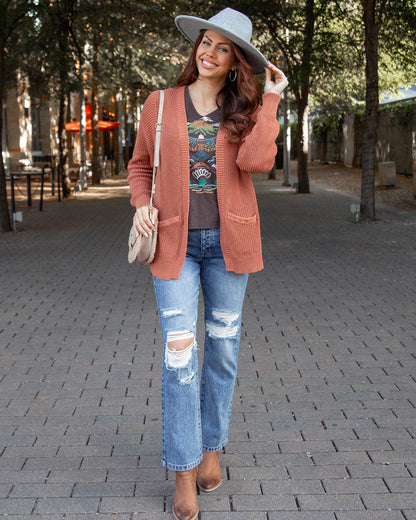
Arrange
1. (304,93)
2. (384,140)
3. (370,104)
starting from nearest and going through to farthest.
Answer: (370,104)
(304,93)
(384,140)

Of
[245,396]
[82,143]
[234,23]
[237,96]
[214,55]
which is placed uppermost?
[82,143]

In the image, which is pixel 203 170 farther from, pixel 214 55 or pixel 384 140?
pixel 384 140

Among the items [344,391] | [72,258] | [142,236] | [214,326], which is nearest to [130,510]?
[214,326]

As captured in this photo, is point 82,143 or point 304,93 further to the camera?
point 82,143

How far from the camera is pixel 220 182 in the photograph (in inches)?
121

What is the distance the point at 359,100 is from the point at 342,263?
76.0ft

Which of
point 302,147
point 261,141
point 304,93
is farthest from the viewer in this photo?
point 302,147

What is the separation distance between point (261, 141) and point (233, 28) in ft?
1.63

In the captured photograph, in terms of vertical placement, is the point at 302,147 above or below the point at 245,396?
above

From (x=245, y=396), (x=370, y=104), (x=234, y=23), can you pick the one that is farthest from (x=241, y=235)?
(x=370, y=104)

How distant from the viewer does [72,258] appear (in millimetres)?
10336

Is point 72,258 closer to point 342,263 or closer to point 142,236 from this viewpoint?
point 342,263

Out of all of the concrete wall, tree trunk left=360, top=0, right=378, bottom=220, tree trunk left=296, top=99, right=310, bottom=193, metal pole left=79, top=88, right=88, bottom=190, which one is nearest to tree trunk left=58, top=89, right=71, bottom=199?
metal pole left=79, top=88, right=88, bottom=190

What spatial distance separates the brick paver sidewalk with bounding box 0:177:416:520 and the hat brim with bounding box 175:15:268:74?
190cm
